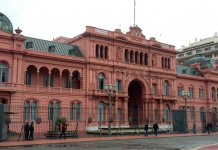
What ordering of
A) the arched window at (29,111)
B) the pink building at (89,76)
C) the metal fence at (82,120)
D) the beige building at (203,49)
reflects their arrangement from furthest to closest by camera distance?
the beige building at (203,49) < the arched window at (29,111) < the pink building at (89,76) < the metal fence at (82,120)

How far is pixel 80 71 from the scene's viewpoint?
151 ft

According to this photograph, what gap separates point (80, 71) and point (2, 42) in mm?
12883

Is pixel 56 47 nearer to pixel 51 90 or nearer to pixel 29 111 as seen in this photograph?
pixel 51 90

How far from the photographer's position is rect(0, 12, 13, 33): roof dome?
129 feet

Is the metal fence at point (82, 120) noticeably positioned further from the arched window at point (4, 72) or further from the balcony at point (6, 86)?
the arched window at point (4, 72)

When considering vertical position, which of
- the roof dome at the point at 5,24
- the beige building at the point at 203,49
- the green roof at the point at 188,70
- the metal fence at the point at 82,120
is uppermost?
the beige building at the point at 203,49

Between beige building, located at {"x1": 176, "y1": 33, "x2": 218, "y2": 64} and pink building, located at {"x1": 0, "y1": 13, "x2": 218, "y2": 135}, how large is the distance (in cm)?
4943

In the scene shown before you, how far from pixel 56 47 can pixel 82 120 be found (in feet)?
41.0

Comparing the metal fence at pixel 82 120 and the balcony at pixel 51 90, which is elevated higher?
the balcony at pixel 51 90

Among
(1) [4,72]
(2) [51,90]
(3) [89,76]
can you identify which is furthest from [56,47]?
(1) [4,72]

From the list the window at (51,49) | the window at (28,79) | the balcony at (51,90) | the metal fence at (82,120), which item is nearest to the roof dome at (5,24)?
the window at (28,79)

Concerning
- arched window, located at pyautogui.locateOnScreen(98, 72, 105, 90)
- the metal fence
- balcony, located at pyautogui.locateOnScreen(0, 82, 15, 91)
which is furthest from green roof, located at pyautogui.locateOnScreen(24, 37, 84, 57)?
the metal fence

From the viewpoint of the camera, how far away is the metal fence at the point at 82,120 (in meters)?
34.1

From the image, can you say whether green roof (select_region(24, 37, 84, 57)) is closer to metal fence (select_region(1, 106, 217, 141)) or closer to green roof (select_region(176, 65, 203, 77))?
metal fence (select_region(1, 106, 217, 141))
